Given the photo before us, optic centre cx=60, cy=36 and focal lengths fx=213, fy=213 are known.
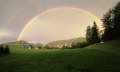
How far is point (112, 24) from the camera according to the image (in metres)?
108

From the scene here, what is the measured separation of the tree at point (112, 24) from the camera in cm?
10118

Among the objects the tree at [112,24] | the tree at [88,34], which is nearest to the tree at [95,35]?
the tree at [88,34]

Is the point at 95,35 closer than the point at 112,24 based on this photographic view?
No

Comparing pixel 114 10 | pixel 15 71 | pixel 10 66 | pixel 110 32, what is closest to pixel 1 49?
pixel 10 66

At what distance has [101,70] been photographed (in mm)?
31750

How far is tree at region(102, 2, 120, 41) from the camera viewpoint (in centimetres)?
10118

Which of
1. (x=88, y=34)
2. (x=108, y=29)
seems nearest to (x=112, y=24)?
(x=108, y=29)

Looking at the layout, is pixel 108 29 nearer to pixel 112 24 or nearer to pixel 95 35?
pixel 112 24

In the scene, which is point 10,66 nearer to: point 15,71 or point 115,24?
point 15,71

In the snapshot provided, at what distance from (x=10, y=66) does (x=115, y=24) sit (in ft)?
A: 257

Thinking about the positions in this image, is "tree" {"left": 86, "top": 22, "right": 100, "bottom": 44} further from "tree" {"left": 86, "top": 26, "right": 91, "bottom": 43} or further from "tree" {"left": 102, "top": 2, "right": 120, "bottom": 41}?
"tree" {"left": 102, "top": 2, "right": 120, "bottom": 41}

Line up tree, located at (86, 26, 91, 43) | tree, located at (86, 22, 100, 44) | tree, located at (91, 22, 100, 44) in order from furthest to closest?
tree, located at (86, 26, 91, 43), tree, located at (86, 22, 100, 44), tree, located at (91, 22, 100, 44)

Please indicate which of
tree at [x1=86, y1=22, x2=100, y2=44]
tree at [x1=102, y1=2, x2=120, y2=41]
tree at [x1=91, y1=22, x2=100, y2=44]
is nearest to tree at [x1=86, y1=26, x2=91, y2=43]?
tree at [x1=86, y1=22, x2=100, y2=44]

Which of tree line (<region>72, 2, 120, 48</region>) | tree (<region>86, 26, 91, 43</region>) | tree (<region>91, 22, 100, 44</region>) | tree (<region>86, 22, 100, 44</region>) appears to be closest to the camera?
tree line (<region>72, 2, 120, 48</region>)
